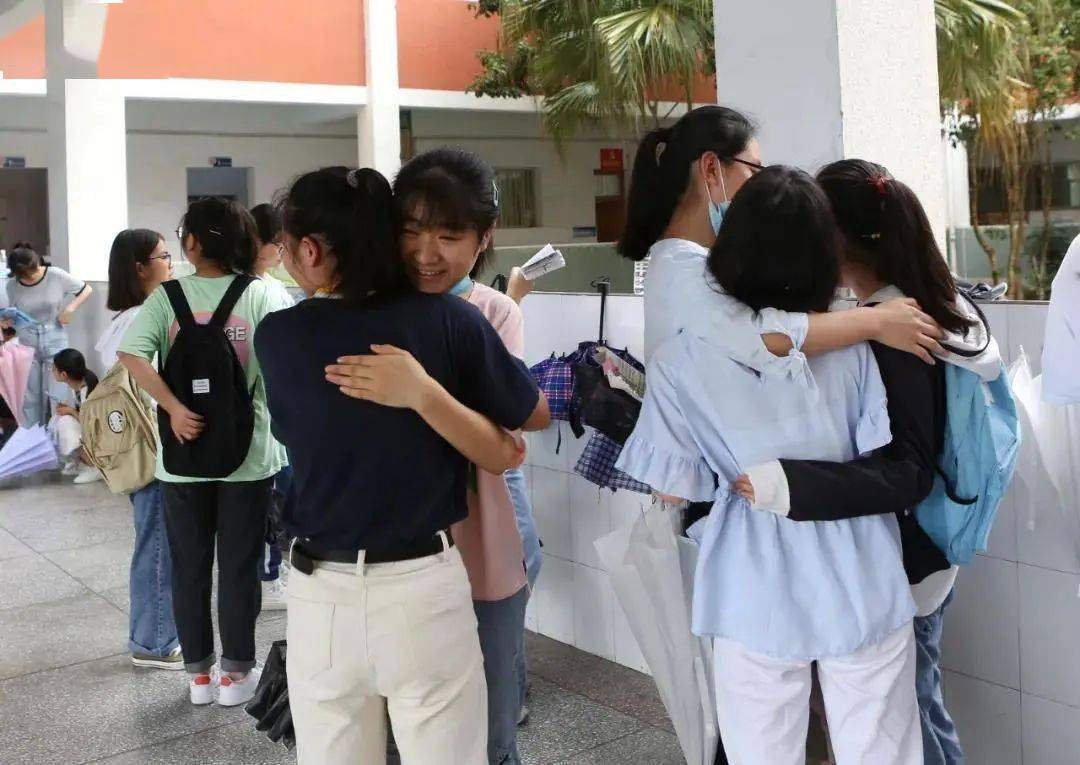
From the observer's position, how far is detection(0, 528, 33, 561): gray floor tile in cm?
594

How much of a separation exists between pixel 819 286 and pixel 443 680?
0.91 meters

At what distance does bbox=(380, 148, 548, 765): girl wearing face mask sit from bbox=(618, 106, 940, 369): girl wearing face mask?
306 mm

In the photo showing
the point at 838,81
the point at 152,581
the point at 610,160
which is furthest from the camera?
the point at 610,160

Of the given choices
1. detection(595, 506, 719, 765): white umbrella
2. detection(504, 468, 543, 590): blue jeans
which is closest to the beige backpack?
detection(504, 468, 543, 590): blue jeans

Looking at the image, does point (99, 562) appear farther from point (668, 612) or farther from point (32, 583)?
point (668, 612)

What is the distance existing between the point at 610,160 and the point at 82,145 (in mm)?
9596

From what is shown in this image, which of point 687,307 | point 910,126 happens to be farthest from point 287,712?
point 910,126

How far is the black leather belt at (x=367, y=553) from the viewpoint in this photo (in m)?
1.96

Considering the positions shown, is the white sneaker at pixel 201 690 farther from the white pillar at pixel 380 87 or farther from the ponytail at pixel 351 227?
the white pillar at pixel 380 87

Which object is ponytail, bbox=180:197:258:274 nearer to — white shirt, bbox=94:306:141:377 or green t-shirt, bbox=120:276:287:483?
green t-shirt, bbox=120:276:287:483

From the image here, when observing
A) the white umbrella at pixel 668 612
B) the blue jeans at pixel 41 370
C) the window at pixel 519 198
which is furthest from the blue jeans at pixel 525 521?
the window at pixel 519 198

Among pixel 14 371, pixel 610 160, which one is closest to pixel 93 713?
pixel 14 371

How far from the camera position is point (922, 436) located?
210cm

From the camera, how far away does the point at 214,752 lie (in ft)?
11.3
